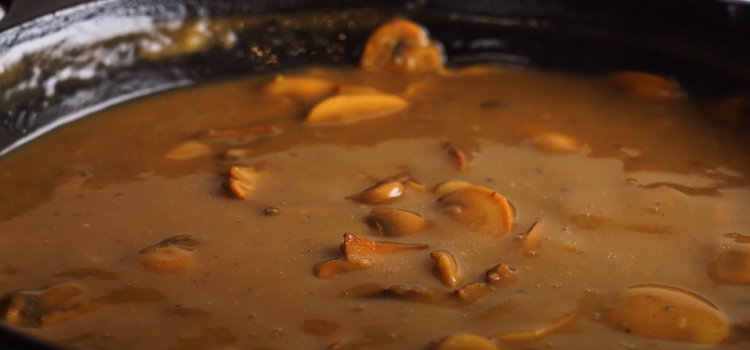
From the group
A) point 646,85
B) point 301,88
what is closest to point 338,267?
point 301,88

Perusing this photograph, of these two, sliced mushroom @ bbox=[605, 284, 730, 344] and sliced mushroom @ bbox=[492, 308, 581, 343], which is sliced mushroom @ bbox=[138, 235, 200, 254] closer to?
sliced mushroom @ bbox=[492, 308, 581, 343]

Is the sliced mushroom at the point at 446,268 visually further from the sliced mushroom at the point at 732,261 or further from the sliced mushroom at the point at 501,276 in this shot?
the sliced mushroom at the point at 732,261

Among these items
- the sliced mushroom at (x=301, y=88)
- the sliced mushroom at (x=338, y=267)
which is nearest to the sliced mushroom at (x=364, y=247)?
the sliced mushroom at (x=338, y=267)

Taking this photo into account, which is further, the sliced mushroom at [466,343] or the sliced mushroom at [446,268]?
the sliced mushroom at [446,268]

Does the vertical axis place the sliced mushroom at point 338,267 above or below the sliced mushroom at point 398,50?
below

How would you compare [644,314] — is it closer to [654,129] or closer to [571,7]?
[654,129]

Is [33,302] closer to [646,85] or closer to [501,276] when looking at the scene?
[501,276]

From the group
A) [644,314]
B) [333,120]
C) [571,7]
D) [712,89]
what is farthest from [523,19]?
[644,314]
